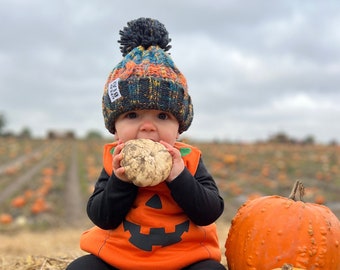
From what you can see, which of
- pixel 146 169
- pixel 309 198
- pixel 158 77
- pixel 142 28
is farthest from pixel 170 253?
pixel 309 198

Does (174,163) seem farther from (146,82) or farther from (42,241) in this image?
(42,241)

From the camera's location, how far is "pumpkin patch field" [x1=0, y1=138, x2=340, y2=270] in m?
7.86

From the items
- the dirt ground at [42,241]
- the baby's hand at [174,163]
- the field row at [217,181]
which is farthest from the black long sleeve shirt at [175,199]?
the field row at [217,181]

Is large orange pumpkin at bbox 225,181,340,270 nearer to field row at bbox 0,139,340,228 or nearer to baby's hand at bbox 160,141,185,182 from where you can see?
baby's hand at bbox 160,141,185,182

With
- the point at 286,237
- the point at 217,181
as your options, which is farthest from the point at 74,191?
the point at 286,237

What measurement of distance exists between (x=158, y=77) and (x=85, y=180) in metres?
14.1

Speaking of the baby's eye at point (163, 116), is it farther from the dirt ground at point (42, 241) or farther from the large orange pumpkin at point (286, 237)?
the dirt ground at point (42, 241)

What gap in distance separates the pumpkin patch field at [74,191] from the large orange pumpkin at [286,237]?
0.29 feet

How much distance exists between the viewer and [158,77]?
2.57 m

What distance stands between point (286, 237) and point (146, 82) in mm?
1153

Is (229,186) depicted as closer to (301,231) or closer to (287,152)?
(287,152)

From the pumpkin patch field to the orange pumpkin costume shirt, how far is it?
0.48 m

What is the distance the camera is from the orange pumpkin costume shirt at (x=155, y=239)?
8.25 feet

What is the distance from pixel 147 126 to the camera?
8.21 ft
